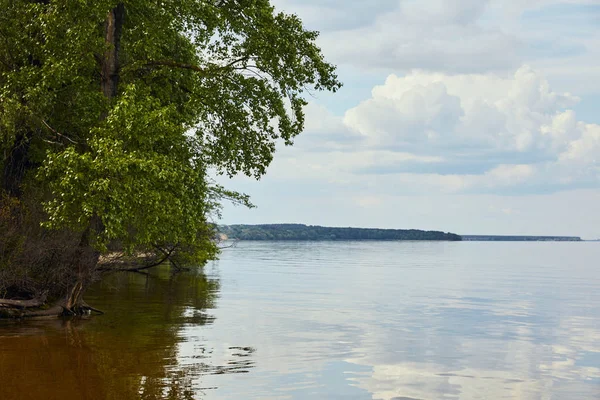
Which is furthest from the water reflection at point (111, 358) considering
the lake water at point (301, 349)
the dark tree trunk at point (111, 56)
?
the dark tree trunk at point (111, 56)

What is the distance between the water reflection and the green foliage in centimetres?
291

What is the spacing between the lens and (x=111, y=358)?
18078 millimetres

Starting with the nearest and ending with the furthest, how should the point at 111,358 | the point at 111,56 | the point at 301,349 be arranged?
the point at 111,358
the point at 301,349
the point at 111,56

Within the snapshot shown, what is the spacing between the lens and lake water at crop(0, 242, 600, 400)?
15625mm

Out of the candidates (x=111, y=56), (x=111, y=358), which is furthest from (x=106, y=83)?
(x=111, y=358)

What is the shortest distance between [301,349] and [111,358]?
18.0 feet

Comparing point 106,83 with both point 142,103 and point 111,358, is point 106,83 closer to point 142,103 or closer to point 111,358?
point 142,103

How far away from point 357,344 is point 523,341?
6.34 meters

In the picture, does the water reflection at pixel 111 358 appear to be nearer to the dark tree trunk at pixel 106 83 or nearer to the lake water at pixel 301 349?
the lake water at pixel 301 349

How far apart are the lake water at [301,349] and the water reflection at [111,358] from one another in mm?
→ 39

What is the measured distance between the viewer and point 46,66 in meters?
23.4

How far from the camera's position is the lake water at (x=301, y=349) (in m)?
15.6

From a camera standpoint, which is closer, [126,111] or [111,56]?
[126,111]

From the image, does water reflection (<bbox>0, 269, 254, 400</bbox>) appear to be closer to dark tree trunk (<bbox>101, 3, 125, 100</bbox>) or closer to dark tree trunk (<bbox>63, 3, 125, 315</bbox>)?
dark tree trunk (<bbox>63, 3, 125, 315</bbox>)
